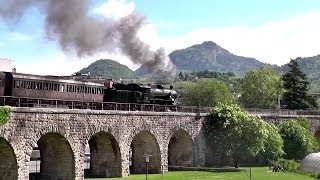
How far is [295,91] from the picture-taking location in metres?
93.6

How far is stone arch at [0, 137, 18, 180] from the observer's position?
1407 inches

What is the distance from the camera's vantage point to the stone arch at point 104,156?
1836 inches

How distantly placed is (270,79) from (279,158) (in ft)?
140

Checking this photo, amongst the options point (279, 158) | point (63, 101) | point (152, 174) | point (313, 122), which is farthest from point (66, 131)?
point (313, 122)

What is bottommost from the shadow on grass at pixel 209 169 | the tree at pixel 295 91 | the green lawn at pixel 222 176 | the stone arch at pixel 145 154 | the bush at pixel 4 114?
the green lawn at pixel 222 176

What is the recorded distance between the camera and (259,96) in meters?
104

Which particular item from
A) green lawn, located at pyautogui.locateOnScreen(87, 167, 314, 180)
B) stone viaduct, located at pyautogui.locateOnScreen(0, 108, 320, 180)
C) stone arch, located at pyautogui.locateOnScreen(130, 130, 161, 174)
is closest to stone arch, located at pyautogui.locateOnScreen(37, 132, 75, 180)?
stone viaduct, located at pyautogui.locateOnScreen(0, 108, 320, 180)

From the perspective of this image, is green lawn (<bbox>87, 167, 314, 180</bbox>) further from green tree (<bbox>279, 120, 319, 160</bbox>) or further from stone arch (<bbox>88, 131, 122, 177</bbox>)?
green tree (<bbox>279, 120, 319, 160</bbox>)

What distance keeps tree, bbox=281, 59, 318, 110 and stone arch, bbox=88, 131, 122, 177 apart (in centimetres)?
5333

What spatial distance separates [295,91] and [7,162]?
222ft

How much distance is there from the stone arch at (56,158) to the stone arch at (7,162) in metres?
4.73

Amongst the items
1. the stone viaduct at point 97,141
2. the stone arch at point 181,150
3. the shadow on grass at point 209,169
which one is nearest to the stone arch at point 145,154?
the stone viaduct at point 97,141

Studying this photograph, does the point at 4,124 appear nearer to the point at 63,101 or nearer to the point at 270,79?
the point at 63,101

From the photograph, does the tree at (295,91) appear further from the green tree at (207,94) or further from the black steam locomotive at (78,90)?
the black steam locomotive at (78,90)
